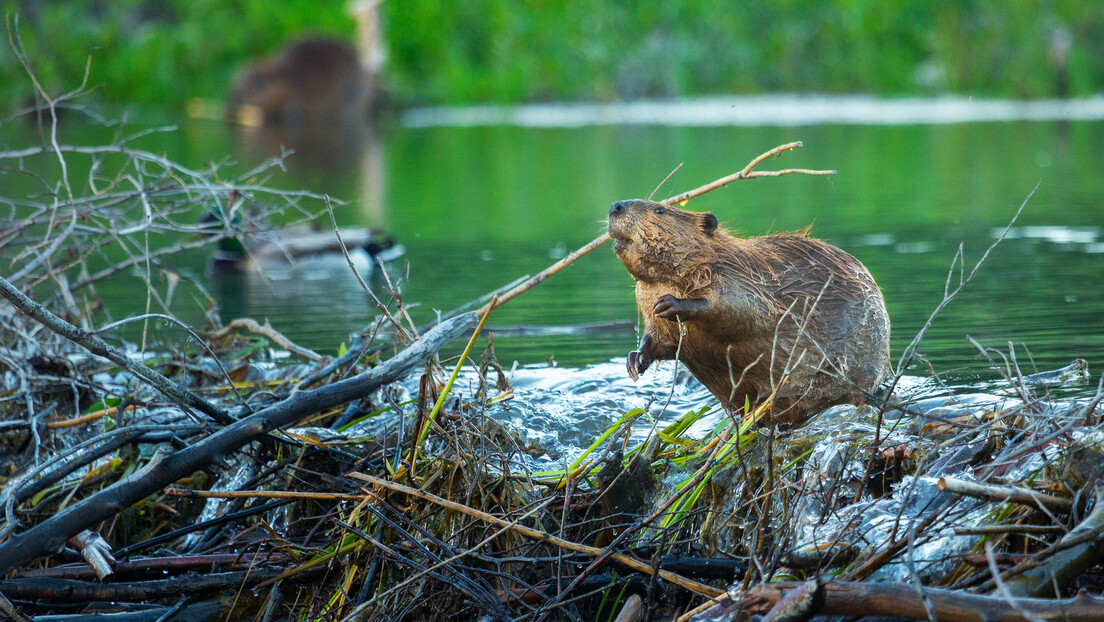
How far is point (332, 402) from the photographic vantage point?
3293 mm

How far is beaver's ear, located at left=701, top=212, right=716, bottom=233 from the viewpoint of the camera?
10.8ft

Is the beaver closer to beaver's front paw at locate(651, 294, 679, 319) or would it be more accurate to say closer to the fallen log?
beaver's front paw at locate(651, 294, 679, 319)

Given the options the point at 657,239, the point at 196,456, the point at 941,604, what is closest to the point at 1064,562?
the point at 941,604

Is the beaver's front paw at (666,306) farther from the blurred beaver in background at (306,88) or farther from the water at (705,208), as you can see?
the blurred beaver in background at (306,88)

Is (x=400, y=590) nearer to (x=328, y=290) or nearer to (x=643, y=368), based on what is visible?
(x=643, y=368)

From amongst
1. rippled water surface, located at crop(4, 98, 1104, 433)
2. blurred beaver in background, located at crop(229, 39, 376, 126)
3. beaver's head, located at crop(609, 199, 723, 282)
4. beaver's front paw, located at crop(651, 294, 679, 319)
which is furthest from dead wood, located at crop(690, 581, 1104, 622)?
blurred beaver in background, located at crop(229, 39, 376, 126)

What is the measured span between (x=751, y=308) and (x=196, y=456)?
1.49 metres

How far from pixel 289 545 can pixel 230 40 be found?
99.9 ft

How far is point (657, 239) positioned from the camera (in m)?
3.20

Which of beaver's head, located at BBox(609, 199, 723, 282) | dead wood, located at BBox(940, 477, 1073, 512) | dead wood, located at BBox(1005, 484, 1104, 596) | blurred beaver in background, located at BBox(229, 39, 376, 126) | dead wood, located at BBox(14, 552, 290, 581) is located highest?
beaver's head, located at BBox(609, 199, 723, 282)

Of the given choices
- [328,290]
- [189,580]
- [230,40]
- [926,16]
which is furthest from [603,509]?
[230,40]

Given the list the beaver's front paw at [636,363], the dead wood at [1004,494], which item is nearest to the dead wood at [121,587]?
the beaver's front paw at [636,363]

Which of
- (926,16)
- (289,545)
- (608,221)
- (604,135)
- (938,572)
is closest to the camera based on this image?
(938,572)

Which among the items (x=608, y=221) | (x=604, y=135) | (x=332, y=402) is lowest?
(x=604, y=135)
